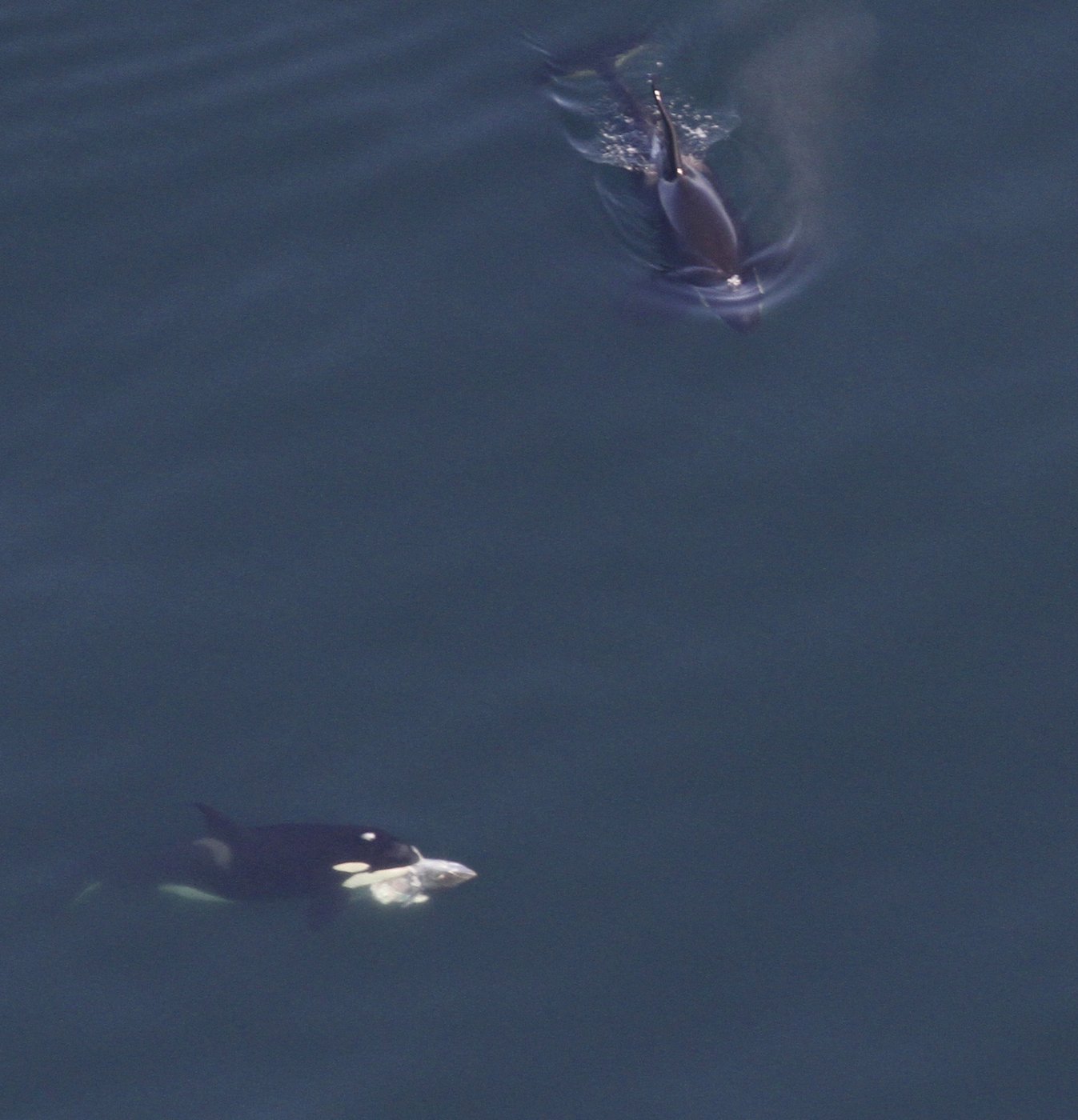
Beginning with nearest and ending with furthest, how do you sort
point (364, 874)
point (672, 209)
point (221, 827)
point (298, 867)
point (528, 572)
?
point (364, 874) < point (298, 867) < point (221, 827) < point (528, 572) < point (672, 209)

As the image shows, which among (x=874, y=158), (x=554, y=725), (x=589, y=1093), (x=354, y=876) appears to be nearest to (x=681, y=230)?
(x=874, y=158)

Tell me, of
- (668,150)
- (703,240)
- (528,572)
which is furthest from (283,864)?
(668,150)

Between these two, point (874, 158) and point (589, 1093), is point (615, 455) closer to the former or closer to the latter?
point (874, 158)

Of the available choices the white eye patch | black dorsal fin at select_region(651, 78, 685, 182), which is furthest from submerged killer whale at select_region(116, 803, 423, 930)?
black dorsal fin at select_region(651, 78, 685, 182)

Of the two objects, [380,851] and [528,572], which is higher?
[528,572]

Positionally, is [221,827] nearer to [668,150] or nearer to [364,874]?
[364,874]

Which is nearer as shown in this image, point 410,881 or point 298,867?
point 410,881

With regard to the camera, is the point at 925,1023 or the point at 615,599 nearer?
the point at 925,1023
